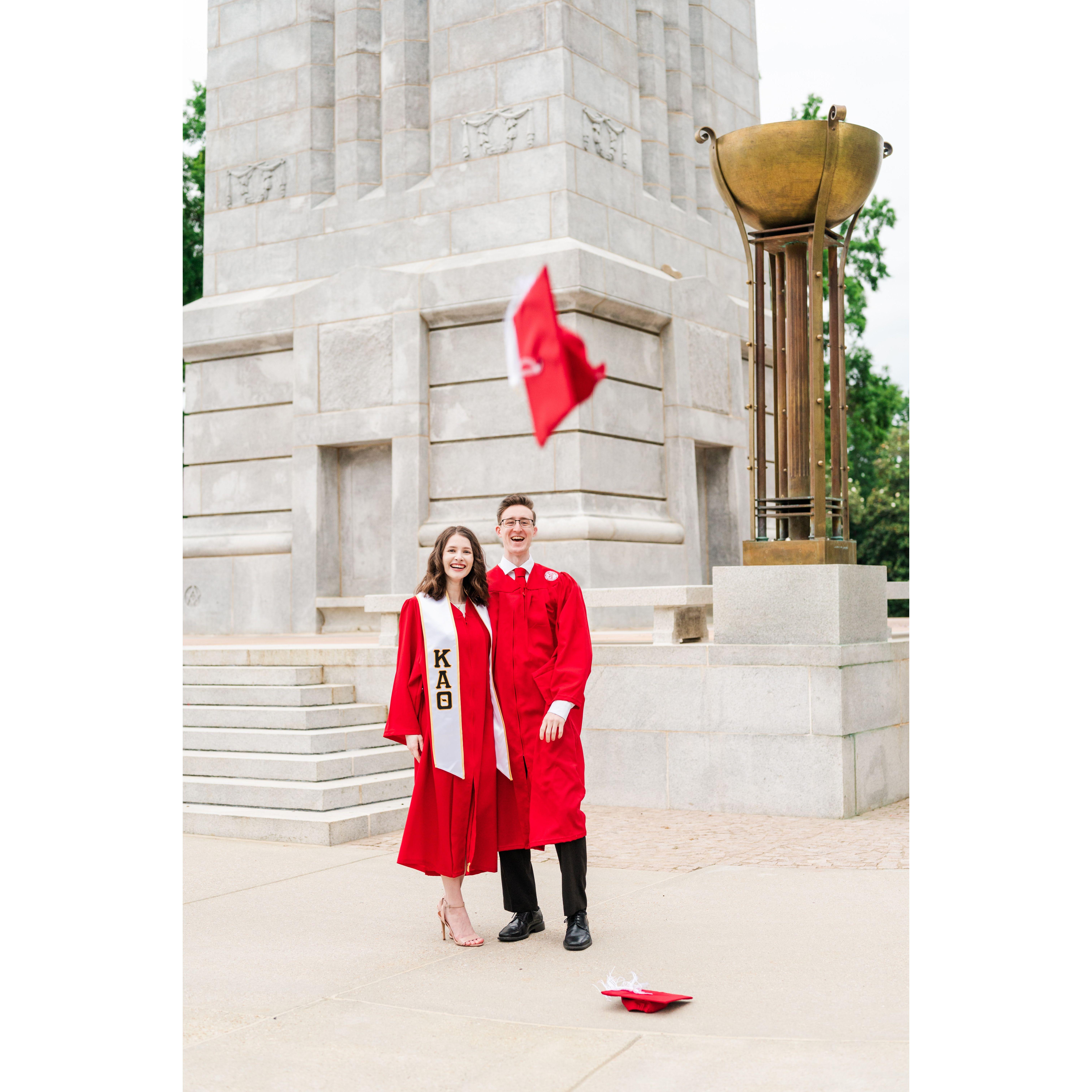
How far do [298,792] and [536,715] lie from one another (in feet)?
11.5

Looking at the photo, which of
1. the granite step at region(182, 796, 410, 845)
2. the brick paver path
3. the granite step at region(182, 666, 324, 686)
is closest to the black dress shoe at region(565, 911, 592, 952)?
the brick paver path

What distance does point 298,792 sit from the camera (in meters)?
8.91

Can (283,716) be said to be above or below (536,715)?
below

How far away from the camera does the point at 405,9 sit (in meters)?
16.0

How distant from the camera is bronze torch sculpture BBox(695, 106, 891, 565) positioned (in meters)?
8.93

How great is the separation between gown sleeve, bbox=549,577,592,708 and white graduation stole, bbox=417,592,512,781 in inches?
12.4

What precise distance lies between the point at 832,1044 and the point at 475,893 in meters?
3.07

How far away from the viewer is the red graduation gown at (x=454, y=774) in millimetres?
5816

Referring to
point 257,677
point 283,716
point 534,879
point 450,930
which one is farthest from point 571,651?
point 257,677

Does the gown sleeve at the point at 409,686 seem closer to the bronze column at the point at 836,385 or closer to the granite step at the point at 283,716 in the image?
the granite step at the point at 283,716

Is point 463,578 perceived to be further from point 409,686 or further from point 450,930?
point 450,930

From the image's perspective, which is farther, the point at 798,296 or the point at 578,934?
the point at 798,296

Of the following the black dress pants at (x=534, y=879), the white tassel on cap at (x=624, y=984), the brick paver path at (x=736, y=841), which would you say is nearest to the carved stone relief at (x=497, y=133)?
the brick paver path at (x=736, y=841)
